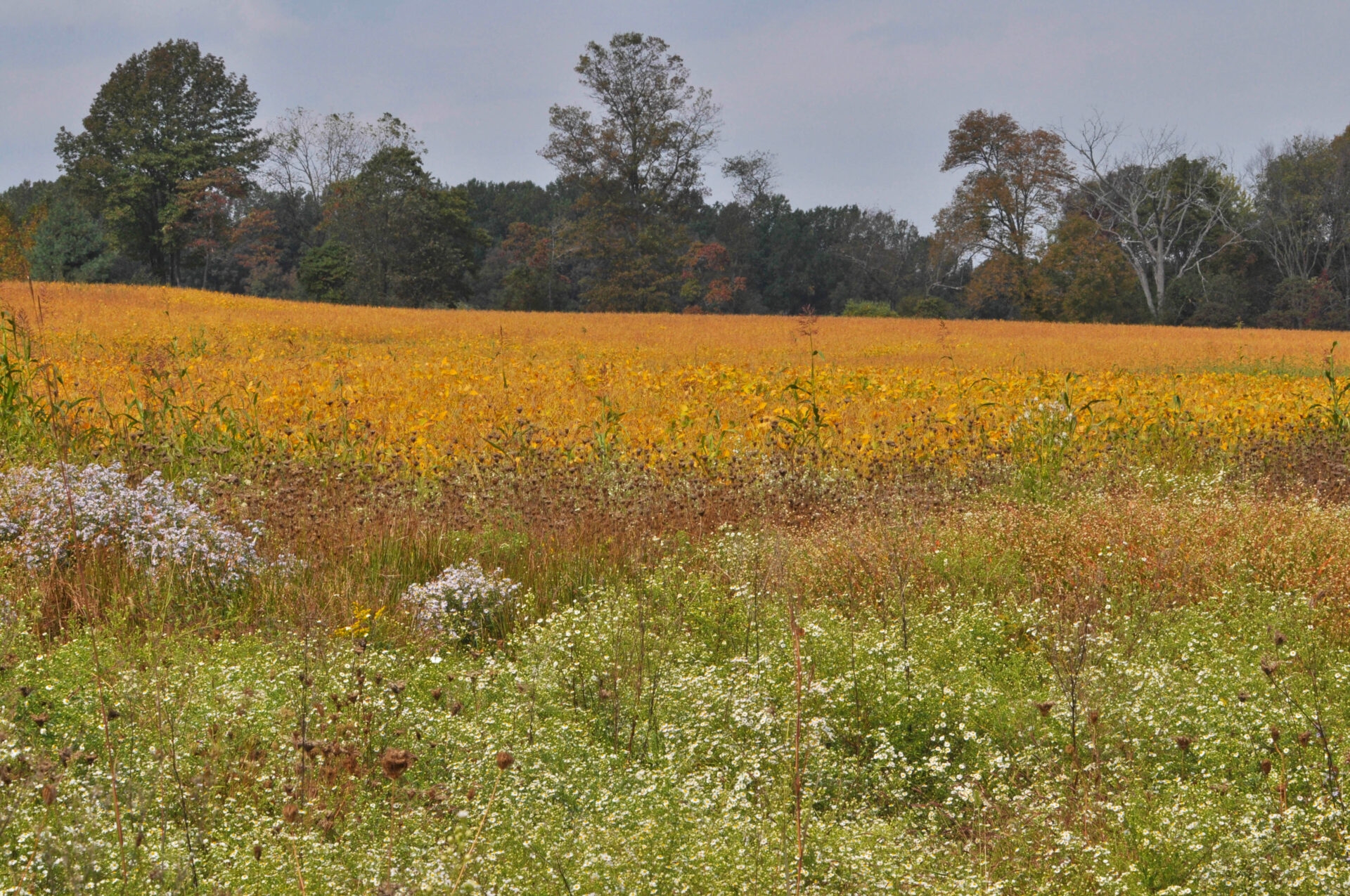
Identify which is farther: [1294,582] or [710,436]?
[710,436]

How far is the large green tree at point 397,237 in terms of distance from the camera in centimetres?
4978

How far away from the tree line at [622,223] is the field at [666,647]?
42.3m

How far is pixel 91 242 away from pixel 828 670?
6011 centimetres

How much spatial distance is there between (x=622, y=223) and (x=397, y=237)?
11.2m

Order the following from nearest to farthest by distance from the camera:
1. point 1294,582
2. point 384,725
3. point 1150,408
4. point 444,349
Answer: point 384,725, point 1294,582, point 1150,408, point 444,349

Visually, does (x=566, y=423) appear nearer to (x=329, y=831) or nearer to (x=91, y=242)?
(x=329, y=831)

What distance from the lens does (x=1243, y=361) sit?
23562 mm

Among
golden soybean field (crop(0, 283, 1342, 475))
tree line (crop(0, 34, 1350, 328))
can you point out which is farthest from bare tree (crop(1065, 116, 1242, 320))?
golden soybean field (crop(0, 283, 1342, 475))

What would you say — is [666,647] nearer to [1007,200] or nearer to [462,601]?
[462,601]

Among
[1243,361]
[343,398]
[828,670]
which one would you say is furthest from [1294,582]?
[1243,361]

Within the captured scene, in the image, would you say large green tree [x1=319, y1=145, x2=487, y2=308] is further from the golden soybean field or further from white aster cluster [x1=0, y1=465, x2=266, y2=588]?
white aster cluster [x1=0, y1=465, x2=266, y2=588]

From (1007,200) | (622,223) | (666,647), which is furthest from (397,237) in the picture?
(666,647)

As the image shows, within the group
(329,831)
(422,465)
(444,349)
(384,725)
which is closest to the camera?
(329,831)

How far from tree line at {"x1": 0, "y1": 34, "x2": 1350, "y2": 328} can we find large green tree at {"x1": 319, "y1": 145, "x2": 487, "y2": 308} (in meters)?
0.11
